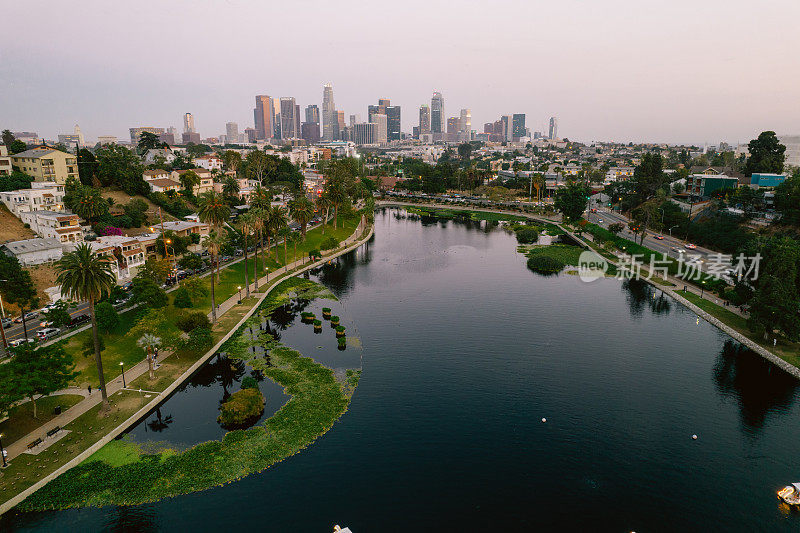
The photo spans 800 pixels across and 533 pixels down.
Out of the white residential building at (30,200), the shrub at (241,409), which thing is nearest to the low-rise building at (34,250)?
the white residential building at (30,200)

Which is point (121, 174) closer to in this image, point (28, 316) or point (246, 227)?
point (246, 227)

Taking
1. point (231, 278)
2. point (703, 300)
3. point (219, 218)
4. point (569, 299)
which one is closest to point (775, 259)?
point (703, 300)

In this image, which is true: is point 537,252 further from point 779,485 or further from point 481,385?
point 779,485

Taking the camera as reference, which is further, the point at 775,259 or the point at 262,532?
the point at 775,259

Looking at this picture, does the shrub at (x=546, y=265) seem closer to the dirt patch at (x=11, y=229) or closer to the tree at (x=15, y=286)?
the tree at (x=15, y=286)

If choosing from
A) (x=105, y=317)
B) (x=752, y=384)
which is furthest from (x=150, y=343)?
(x=752, y=384)

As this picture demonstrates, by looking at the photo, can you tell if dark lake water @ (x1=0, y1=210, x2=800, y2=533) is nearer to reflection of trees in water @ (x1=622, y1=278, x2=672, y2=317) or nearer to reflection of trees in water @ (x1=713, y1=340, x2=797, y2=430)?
reflection of trees in water @ (x1=713, y1=340, x2=797, y2=430)
